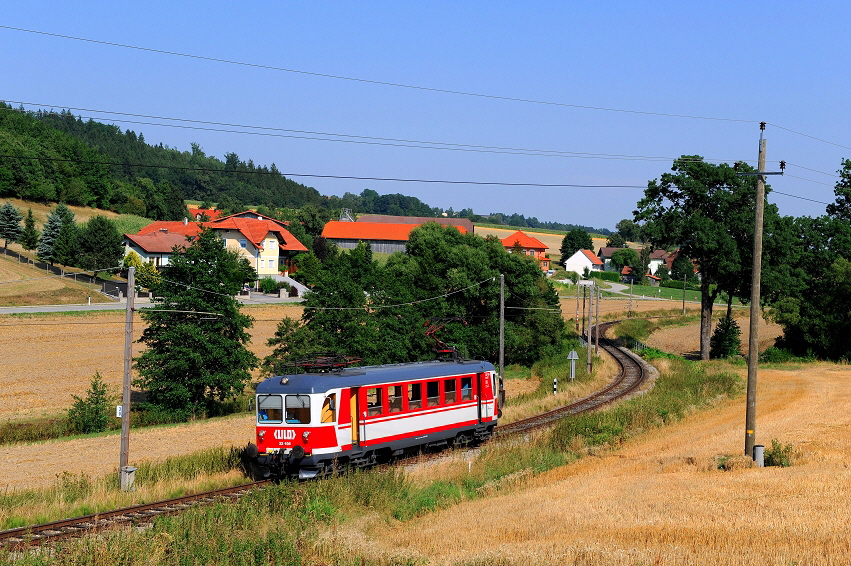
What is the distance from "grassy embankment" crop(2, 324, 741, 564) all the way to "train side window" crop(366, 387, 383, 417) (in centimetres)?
199

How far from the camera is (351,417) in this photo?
2123 centimetres

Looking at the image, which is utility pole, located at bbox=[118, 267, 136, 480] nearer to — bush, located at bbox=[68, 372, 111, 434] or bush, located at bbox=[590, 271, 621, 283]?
bush, located at bbox=[68, 372, 111, 434]

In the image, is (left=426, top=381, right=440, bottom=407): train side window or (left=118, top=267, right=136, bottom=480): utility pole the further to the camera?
(left=426, top=381, right=440, bottom=407): train side window

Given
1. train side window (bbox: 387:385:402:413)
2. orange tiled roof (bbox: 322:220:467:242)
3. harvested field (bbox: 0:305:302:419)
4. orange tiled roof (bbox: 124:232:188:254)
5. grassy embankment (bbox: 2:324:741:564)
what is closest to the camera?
grassy embankment (bbox: 2:324:741:564)

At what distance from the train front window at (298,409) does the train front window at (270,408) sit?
237 mm

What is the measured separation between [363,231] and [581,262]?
150ft

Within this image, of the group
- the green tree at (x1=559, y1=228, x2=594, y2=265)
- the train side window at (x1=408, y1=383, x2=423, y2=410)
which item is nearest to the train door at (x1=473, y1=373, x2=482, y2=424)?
the train side window at (x1=408, y1=383, x2=423, y2=410)

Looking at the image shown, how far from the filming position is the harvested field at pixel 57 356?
40.1 metres

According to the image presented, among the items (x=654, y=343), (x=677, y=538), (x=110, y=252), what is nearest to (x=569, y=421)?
(x=677, y=538)

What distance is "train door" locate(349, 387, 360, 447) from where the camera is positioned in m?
21.3

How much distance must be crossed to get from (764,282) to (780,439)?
1288 inches

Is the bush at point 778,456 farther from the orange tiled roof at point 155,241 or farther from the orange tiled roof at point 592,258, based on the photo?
the orange tiled roof at point 592,258

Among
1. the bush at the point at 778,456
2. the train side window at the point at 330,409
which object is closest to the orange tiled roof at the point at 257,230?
the train side window at the point at 330,409

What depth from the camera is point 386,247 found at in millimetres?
145875
